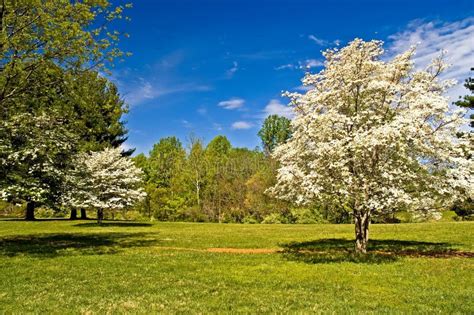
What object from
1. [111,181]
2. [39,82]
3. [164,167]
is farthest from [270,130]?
[39,82]

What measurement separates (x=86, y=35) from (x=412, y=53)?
16.8 m

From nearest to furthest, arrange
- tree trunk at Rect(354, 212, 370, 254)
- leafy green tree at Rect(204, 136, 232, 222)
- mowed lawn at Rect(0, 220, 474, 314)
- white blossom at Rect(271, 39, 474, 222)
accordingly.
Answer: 1. mowed lawn at Rect(0, 220, 474, 314)
2. white blossom at Rect(271, 39, 474, 222)
3. tree trunk at Rect(354, 212, 370, 254)
4. leafy green tree at Rect(204, 136, 232, 222)

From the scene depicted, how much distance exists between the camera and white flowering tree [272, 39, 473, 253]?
15750mm

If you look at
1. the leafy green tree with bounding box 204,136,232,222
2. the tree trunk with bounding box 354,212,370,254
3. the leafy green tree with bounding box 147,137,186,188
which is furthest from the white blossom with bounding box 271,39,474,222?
the leafy green tree with bounding box 147,137,186,188

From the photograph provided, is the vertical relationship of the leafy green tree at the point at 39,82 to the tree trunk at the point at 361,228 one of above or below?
above

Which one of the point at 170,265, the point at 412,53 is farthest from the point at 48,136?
the point at 412,53

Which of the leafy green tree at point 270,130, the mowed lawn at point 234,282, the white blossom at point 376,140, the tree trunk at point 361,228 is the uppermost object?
the leafy green tree at point 270,130

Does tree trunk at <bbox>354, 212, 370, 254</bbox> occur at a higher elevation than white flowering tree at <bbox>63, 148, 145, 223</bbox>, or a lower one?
lower

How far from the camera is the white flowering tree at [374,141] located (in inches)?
620

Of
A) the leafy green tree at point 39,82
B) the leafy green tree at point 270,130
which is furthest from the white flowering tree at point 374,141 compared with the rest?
the leafy green tree at point 270,130

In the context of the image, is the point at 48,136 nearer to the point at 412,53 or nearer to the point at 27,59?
the point at 27,59

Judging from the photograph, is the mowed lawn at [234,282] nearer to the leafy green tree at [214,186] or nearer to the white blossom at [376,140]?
the white blossom at [376,140]

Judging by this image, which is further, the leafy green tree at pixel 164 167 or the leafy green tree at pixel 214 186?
the leafy green tree at pixel 164 167

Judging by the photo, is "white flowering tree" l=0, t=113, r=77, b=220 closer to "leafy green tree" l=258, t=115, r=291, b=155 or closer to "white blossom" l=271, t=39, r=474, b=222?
"white blossom" l=271, t=39, r=474, b=222
